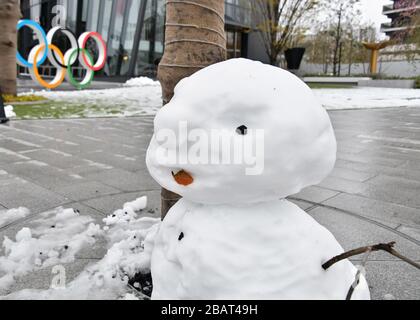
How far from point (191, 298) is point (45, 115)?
34.1 ft

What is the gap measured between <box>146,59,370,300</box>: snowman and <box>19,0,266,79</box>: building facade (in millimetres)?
26302

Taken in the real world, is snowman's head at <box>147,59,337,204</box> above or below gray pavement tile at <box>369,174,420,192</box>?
above

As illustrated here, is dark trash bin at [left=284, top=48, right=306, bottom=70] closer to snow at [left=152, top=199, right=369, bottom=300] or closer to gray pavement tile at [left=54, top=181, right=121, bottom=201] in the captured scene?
gray pavement tile at [left=54, top=181, right=121, bottom=201]

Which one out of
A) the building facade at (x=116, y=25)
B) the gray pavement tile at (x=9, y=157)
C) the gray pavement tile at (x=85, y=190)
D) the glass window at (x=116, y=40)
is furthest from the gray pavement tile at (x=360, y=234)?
the glass window at (x=116, y=40)

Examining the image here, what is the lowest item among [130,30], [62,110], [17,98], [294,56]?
[62,110]

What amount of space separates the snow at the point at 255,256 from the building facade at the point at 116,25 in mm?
26394

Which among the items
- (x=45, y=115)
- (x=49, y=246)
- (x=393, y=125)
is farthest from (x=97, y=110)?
(x=49, y=246)

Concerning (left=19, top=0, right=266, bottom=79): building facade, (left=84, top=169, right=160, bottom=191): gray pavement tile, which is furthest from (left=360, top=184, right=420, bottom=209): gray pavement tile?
(left=19, top=0, right=266, bottom=79): building facade

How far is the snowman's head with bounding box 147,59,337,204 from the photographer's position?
1.68m

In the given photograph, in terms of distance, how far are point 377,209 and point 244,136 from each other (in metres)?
2.85

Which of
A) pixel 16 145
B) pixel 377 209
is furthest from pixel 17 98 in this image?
pixel 377 209

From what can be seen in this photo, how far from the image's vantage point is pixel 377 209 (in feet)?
13.0

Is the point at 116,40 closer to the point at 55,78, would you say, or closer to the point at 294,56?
the point at 55,78
